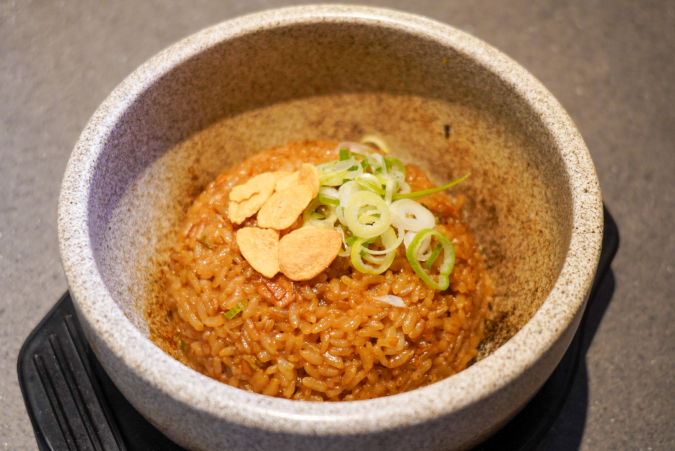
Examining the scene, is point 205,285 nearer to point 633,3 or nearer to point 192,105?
point 192,105

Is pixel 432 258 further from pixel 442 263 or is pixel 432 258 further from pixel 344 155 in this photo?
pixel 344 155

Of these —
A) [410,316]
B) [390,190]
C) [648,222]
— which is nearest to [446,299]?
[410,316]

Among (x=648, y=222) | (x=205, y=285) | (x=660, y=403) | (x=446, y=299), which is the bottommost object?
(x=660, y=403)

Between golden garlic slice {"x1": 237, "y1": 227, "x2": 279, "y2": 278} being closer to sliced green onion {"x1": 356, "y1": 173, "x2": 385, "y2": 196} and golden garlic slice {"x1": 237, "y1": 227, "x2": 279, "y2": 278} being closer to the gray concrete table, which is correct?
sliced green onion {"x1": 356, "y1": 173, "x2": 385, "y2": 196}

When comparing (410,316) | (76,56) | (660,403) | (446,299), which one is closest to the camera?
(410,316)

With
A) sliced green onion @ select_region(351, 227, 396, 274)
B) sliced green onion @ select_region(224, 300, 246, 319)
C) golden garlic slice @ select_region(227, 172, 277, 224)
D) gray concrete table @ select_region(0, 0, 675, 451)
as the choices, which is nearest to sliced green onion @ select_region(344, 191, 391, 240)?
sliced green onion @ select_region(351, 227, 396, 274)

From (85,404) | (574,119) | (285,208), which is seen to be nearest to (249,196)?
(285,208)
